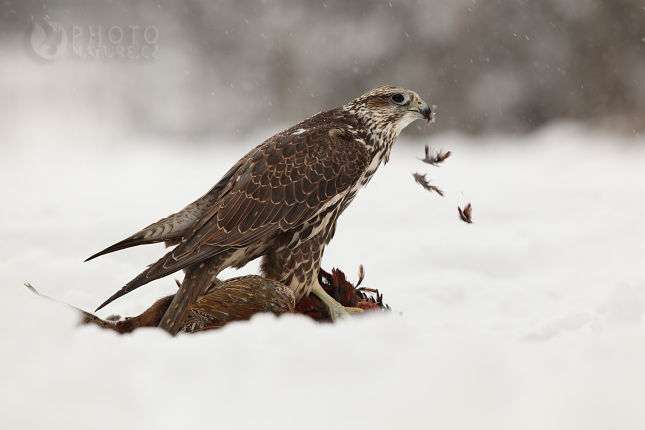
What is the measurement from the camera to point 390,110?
2734 millimetres

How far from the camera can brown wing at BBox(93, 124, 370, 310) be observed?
2.43 metres

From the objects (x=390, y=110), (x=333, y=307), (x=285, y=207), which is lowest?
(x=333, y=307)

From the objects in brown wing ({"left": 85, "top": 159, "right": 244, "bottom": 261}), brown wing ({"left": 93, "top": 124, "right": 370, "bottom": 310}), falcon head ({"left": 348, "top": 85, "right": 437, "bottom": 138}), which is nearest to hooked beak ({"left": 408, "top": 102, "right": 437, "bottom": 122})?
falcon head ({"left": 348, "top": 85, "right": 437, "bottom": 138})

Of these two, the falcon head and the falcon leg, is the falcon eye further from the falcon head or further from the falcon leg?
the falcon leg

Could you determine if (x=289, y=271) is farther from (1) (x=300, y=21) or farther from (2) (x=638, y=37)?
(2) (x=638, y=37)

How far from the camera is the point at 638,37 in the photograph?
661 cm

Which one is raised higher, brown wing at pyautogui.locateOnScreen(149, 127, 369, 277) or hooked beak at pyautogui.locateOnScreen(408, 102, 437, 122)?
hooked beak at pyautogui.locateOnScreen(408, 102, 437, 122)

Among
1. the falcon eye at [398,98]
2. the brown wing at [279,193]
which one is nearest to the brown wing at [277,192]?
the brown wing at [279,193]

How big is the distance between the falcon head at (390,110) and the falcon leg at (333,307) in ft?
2.83

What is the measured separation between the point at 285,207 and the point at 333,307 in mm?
574

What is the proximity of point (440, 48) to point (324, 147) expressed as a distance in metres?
4.95

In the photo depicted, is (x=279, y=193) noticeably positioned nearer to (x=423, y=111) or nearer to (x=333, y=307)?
(x=333, y=307)

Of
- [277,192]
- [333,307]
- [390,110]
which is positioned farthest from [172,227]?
[390,110]

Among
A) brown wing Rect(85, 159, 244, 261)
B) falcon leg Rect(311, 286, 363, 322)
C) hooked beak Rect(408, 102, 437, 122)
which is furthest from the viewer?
hooked beak Rect(408, 102, 437, 122)
